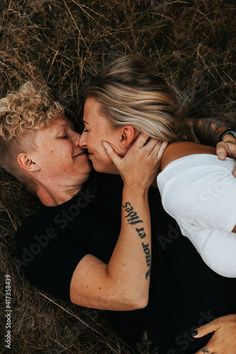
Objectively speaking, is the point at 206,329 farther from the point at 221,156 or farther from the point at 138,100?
the point at 138,100

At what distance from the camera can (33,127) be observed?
3.09 m

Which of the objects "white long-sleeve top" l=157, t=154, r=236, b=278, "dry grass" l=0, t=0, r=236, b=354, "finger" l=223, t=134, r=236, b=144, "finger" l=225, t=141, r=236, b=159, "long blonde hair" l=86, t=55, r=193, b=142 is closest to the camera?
"white long-sleeve top" l=157, t=154, r=236, b=278

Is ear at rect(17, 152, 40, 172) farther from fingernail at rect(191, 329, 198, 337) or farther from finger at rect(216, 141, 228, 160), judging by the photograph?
fingernail at rect(191, 329, 198, 337)

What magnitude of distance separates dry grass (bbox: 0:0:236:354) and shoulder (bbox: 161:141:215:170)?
1067 mm

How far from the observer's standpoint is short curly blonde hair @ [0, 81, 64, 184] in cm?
309

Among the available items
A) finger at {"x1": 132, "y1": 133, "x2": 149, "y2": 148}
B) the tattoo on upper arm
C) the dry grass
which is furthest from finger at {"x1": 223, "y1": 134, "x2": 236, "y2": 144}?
the dry grass

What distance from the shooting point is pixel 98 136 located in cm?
294

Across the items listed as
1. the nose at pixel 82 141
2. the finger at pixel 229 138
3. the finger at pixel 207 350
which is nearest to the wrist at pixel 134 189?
the nose at pixel 82 141

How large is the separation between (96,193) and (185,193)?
3.50 feet

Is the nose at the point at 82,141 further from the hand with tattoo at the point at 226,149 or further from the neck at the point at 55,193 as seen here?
the hand with tattoo at the point at 226,149

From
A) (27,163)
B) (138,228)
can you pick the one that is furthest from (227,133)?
(27,163)

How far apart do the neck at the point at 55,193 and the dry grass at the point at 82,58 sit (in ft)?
1.38

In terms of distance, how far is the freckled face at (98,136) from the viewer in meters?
2.90

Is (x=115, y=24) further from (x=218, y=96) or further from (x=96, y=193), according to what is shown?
(x=96, y=193)
